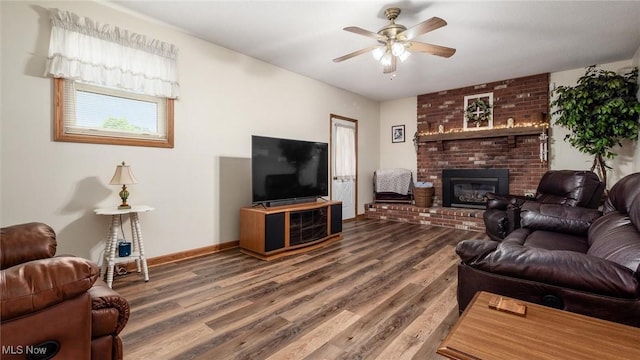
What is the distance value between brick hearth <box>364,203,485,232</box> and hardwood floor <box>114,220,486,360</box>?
64.4 inches

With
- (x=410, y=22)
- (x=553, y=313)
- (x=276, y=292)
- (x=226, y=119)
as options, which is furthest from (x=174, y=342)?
(x=410, y=22)

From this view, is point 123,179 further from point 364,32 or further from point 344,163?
point 344,163

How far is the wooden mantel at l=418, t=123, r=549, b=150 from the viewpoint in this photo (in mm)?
4718

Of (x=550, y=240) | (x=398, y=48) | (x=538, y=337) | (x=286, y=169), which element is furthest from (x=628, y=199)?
(x=286, y=169)

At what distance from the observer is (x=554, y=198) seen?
3303mm

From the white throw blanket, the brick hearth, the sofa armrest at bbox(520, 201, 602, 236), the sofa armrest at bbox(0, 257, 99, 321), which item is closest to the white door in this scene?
the brick hearth

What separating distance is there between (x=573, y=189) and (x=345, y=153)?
3.41m

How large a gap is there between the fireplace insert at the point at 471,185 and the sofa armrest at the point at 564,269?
14.4 feet

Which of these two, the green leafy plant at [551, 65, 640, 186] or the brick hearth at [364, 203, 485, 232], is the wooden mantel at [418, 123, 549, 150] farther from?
the brick hearth at [364, 203, 485, 232]

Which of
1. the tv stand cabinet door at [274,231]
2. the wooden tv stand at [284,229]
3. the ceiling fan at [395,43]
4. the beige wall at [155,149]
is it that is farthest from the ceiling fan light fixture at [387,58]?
the tv stand cabinet door at [274,231]

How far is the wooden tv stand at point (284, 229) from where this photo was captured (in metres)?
3.30

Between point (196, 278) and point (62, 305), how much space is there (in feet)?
5.96

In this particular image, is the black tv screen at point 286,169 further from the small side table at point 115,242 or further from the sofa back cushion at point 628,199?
the sofa back cushion at point 628,199

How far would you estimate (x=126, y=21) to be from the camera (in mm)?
2836
